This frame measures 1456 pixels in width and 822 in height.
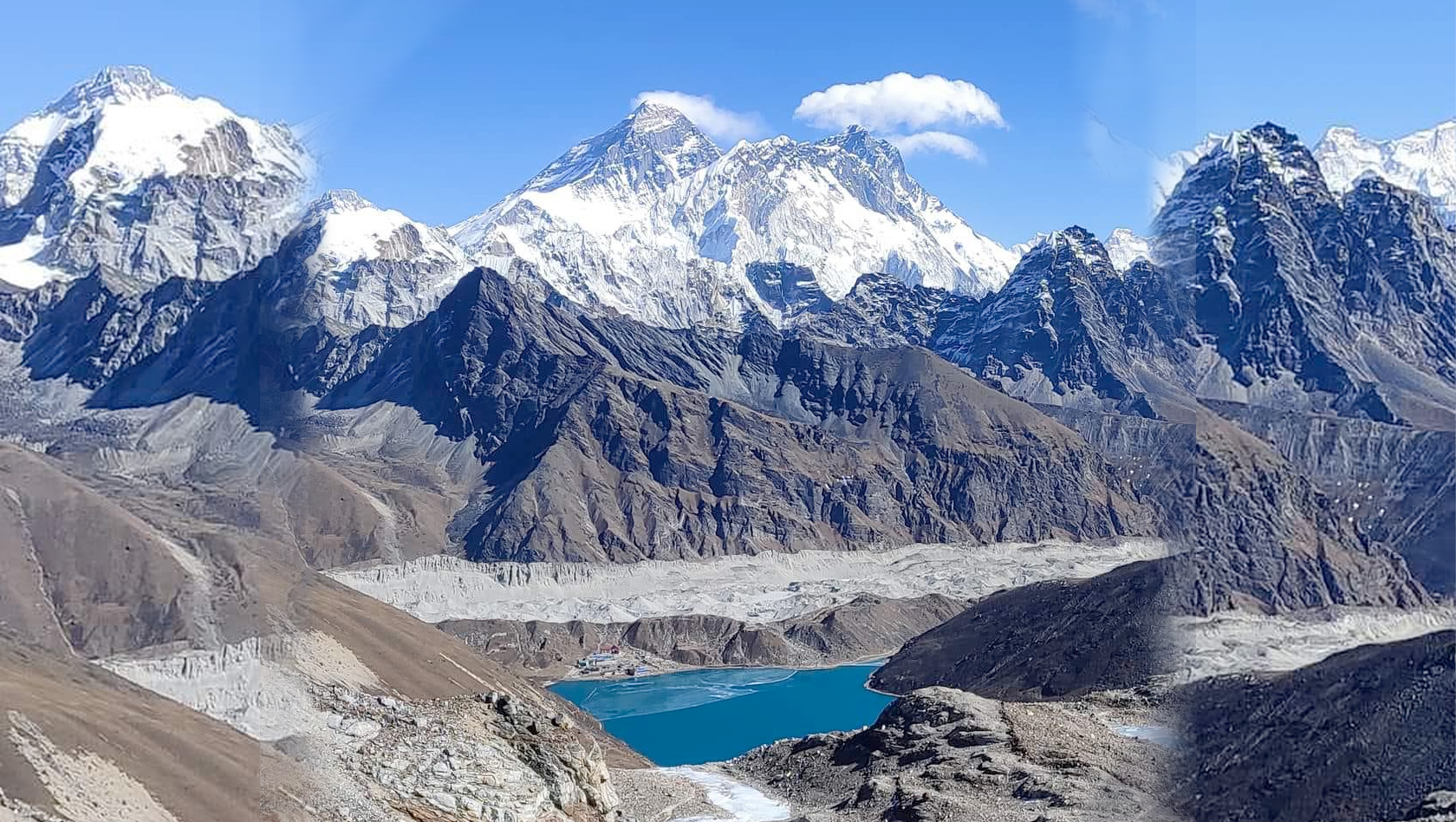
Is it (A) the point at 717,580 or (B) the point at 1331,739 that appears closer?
(B) the point at 1331,739

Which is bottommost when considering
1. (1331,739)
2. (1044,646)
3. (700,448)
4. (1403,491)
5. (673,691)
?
(673,691)

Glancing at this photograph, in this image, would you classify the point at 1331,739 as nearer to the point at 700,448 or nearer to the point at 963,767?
the point at 963,767

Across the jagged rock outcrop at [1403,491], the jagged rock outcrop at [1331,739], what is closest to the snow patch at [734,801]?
the jagged rock outcrop at [1403,491]

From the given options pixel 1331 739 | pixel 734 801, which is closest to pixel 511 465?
pixel 734 801

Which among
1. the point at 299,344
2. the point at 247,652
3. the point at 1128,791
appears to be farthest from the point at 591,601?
the point at 1128,791

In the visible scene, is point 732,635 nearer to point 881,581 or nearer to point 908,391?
point 881,581

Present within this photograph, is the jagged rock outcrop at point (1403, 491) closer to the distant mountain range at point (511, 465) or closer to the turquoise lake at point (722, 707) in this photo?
the distant mountain range at point (511, 465)
